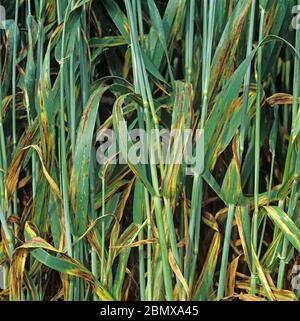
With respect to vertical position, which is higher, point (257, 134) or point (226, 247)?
point (257, 134)

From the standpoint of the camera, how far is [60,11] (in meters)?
0.97

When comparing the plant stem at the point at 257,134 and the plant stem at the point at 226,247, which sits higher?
the plant stem at the point at 257,134

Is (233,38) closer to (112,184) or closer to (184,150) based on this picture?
(184,150)

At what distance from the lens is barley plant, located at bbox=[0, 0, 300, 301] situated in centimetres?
92

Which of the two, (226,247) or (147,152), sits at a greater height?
(147,152)

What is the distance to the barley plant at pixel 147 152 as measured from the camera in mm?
922

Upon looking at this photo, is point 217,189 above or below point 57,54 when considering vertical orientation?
below

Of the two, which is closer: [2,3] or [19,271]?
[19,271]

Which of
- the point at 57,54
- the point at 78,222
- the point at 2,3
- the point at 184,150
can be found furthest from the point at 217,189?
the point at 2,3

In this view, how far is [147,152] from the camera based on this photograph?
97 centimetres

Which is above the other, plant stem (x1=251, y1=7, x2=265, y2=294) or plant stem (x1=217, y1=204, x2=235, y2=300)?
plant stem (x1=251, y1=7, x2=265, y2=294)

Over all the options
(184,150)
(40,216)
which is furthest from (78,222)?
(184,150)
